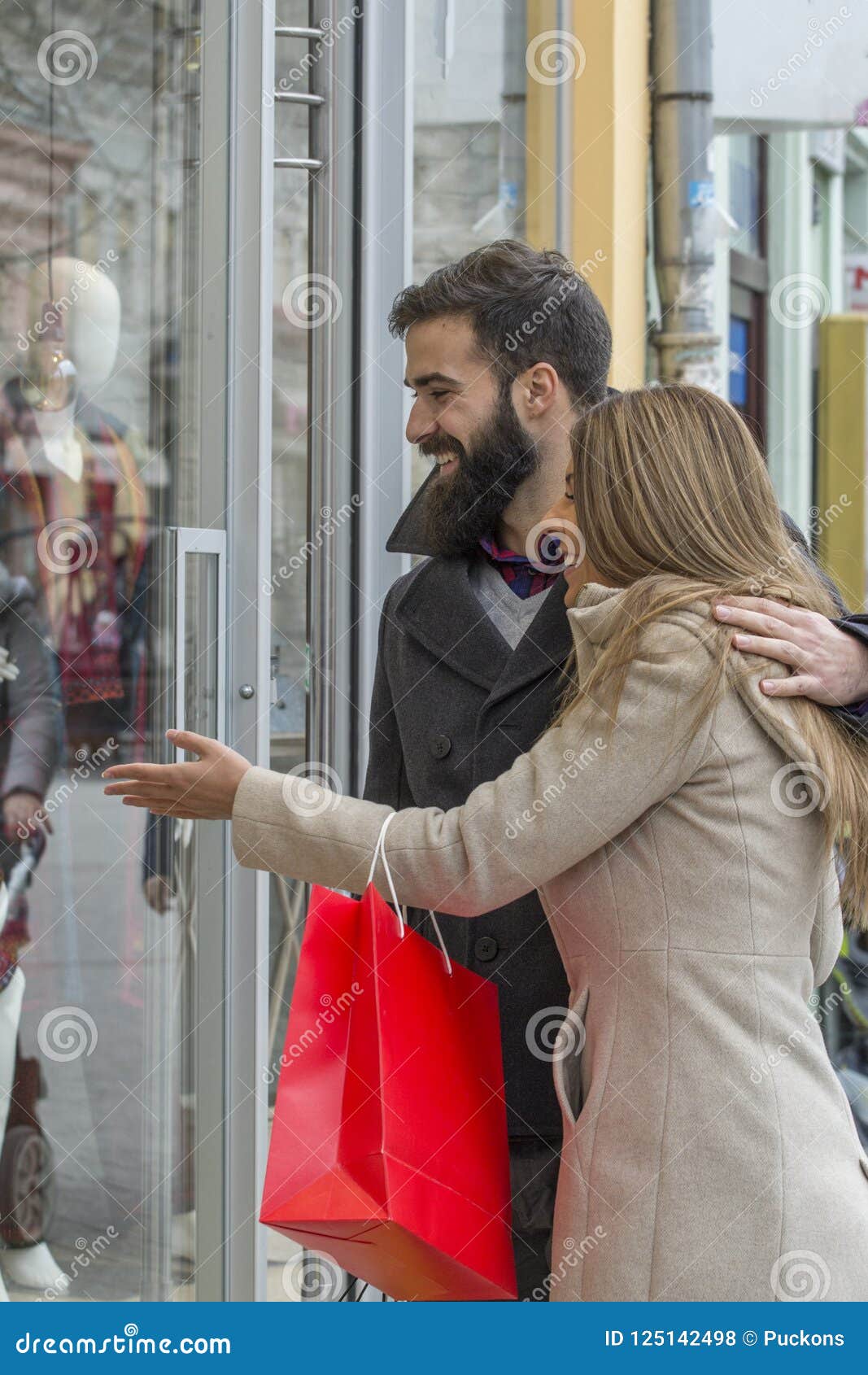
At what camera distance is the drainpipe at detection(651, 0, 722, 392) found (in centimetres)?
441

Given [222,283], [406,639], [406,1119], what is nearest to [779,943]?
[406,1119]

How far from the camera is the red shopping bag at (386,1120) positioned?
1438 millimetres

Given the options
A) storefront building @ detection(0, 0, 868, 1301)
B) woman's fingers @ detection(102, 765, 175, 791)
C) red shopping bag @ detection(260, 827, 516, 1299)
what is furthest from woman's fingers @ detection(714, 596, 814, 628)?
storefront building @ detection(0, 0, 868, 1301)

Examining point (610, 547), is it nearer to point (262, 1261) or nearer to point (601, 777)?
point (601, 777)

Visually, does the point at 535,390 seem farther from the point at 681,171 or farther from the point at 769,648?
the point at 681,171

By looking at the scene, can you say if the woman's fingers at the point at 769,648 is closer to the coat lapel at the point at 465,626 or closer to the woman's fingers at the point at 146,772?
the coat lapel at the point at 465,626

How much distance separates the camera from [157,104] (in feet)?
7.24

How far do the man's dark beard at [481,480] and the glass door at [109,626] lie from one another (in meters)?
0.38

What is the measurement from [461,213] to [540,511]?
2.53 m

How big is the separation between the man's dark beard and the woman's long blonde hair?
0.38m

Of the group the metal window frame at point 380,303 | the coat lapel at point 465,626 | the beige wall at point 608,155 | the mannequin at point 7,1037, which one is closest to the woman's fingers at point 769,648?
the coat lapel at point 465,626

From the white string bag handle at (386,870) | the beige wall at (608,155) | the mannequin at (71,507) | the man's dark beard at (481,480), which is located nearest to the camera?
the white string bag handle at (386,870)

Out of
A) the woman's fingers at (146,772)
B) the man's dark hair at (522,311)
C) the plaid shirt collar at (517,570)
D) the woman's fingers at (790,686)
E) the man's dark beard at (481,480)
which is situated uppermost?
the man's dark hair at (522,311)

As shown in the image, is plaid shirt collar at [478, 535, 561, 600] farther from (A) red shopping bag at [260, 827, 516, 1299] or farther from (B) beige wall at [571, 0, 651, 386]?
(B) beige wall at [571, 0, 651, 386]
